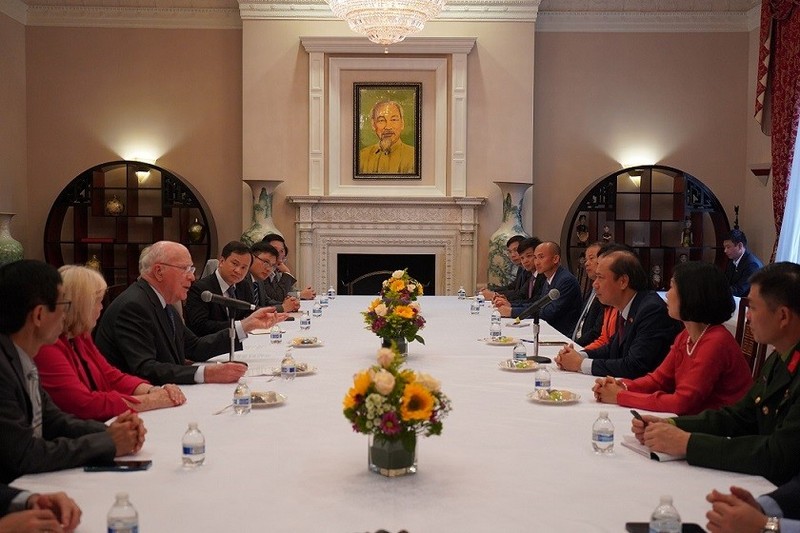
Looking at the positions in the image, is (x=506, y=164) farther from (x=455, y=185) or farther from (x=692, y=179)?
(x=692, y=179)

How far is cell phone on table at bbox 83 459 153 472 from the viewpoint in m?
2.32

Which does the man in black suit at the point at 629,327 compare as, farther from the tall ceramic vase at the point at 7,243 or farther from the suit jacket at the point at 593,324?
the tall ceramic vase at the point at 7,243

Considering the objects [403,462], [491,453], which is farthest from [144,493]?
[491,453]

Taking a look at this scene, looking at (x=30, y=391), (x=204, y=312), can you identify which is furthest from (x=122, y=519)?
(x=204, y=312)

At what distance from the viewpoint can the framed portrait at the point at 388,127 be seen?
997 cm

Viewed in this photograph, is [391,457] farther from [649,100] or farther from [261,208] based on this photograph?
[649,100]

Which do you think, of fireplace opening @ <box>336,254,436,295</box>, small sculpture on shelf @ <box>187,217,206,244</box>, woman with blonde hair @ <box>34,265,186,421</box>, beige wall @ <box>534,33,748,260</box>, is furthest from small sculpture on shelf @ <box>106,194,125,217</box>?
woman with blonde hair @ <box>34,265,186,421</box>

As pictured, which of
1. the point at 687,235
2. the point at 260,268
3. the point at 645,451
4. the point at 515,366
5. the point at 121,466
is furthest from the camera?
the point at 687,235

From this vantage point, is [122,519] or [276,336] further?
[276,336]

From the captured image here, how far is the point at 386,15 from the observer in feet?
24.0

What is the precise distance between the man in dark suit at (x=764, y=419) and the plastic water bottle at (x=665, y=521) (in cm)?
63

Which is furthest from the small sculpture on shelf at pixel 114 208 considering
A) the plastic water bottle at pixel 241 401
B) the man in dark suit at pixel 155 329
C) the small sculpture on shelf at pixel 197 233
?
the plastic water bottle at pixel 241 401

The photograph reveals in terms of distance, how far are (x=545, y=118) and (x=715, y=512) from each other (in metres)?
8.60

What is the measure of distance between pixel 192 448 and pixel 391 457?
0.54 metres
